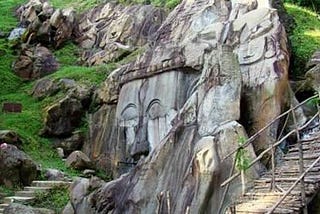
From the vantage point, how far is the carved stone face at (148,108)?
14.2 meters

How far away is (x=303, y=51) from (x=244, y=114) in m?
4.05

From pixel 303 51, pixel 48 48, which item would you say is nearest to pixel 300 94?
pixel 303 51

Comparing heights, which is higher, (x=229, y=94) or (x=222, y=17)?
(x=222, y=17)

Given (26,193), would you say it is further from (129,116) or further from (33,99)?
(33,99)

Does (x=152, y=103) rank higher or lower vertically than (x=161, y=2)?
lower

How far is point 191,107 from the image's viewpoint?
468 inches

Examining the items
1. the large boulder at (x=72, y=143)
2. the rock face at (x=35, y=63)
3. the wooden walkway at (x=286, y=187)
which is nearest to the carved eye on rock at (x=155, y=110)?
A: the large boulder at (x=72, y=143)

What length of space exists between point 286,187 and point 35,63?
1770cm

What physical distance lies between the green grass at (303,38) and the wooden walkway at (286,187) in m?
5.22

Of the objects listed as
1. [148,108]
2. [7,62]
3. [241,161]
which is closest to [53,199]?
[148,108]

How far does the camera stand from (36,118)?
20.0 m

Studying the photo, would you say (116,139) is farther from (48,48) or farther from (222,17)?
(48,48)

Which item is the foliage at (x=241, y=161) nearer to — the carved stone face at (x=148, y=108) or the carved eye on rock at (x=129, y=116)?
the carved stone face at (x=148, y=108)

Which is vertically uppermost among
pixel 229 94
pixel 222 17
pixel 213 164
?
pixel 222 17
